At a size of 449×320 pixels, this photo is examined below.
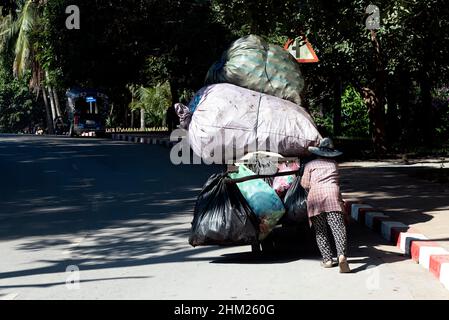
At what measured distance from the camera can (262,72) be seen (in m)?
9.20

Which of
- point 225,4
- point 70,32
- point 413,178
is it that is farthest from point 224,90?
point 70,32

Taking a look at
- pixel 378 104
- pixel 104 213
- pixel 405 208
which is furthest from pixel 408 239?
pixel 378 104

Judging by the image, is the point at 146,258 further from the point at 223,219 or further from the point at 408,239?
the point at 408,239

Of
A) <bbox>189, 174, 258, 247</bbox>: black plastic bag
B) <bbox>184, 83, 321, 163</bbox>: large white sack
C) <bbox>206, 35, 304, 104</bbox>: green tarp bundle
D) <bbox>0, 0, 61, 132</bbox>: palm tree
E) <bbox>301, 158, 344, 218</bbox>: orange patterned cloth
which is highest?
<bbox>0, 0, 61, 132</bbox>: palm tree

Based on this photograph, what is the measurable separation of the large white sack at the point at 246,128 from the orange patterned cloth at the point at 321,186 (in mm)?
981

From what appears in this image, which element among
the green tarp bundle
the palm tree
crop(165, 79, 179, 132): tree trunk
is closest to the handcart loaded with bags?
the green tarp bundle

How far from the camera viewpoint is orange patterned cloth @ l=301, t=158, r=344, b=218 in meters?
7.64

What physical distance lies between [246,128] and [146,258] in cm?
178

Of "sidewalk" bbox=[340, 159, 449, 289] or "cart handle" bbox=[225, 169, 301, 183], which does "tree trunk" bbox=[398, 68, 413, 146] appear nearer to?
"sidewalk" bbox=[340, 159, 449, 289]

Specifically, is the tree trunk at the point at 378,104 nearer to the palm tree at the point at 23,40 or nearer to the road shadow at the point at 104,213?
the road shadow at the point at 104,213

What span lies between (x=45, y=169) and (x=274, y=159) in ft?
35.1

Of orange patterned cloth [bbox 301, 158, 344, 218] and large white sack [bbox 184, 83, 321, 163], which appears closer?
orange patterned cloth [bbox 301, 158, 344, 218]

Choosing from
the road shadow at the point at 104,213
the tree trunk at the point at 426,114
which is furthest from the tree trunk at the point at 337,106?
the road shadow at the point at 104,213

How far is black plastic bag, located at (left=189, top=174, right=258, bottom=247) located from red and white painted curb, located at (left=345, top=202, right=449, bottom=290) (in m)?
1.70
